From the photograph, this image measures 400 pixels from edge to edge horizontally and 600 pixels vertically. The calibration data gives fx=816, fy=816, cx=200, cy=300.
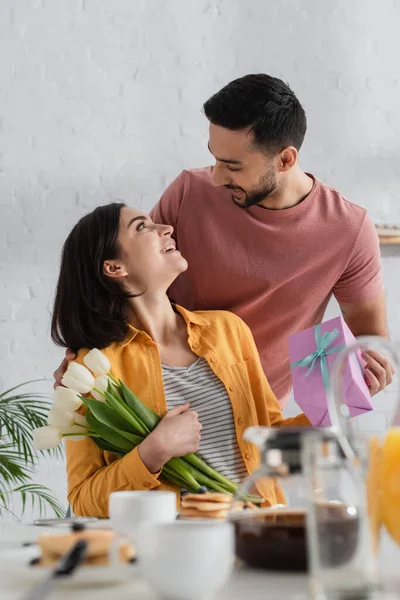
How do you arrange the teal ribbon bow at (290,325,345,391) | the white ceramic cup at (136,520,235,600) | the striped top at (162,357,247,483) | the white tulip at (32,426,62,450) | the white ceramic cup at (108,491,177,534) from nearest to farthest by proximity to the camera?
1. the white ceramic cup at (136,520,235,600)
2. the white ceramic cup at (108,491,177,534)
3. the white tulip at (32,426,62,450)
4. the teal ribbon bow at (290,325,345,391)
5. the striped top at (162,357,247,483)

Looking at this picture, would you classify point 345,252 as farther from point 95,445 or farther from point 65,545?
point 65,545

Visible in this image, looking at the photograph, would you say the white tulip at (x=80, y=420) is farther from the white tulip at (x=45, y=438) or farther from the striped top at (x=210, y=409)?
the striped top at (x=210, y=409)

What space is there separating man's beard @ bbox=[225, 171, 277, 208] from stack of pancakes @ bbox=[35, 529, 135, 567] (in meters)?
1.55

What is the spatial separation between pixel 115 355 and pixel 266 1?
2.20m

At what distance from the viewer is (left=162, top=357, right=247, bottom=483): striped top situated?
1863mm

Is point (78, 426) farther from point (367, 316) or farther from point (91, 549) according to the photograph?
point (367, 316)

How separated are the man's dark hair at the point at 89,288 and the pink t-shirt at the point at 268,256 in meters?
0.34

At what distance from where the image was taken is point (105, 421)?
4.92 ft

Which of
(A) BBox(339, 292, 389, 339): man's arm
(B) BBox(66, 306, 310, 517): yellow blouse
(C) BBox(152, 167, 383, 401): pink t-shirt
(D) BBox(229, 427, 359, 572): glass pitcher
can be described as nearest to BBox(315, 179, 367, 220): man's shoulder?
(C) BBox(152, 167, 383, 401): pink t-shirt

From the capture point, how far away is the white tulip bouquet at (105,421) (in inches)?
56.7

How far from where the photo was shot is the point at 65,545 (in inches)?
32.8

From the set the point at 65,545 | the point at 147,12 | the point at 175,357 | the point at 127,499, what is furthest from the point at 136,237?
the point at 147,12

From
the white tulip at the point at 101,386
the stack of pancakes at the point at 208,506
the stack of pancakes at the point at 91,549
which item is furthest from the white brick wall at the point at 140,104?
the stack of pancakes at the point at 91,549

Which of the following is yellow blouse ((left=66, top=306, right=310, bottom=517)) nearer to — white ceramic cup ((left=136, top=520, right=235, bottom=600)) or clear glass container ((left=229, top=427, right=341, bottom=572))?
clear glass container ((left=229, top=427, right=341, bottom=572))
